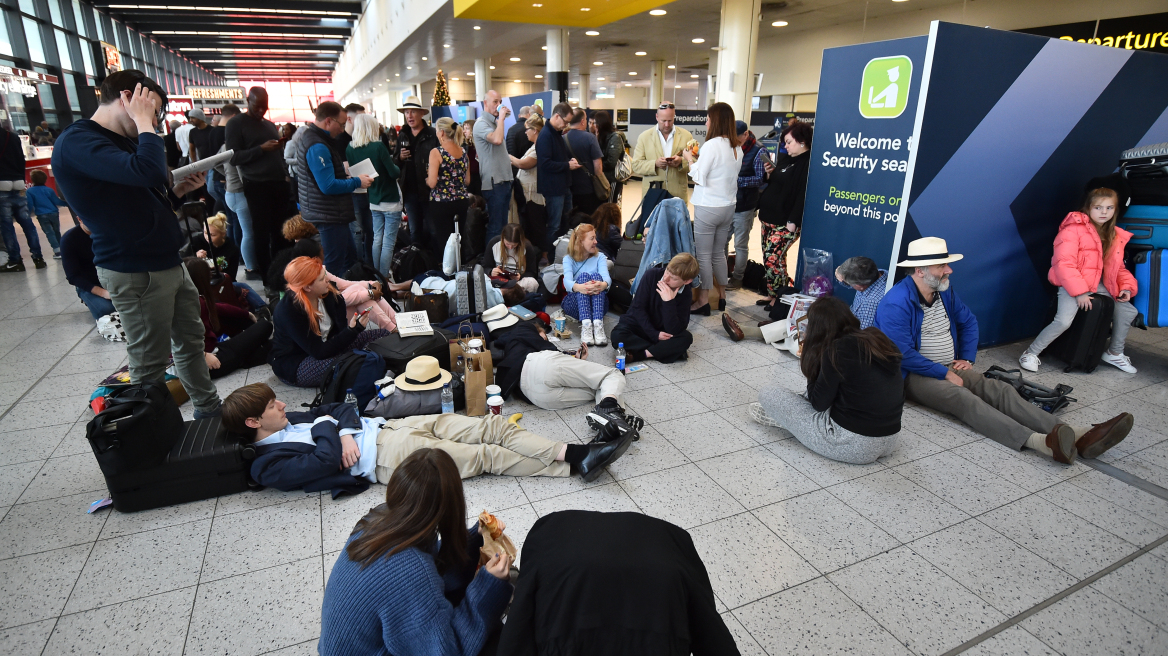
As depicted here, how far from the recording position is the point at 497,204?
6.90 m

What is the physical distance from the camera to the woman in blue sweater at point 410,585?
1540 millimetres

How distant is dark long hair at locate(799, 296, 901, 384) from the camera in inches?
118

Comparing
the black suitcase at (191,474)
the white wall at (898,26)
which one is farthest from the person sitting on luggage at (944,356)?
the white wall at (898,26)

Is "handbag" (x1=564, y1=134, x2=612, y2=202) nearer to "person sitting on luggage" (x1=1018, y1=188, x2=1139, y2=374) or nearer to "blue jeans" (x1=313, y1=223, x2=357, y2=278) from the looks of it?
"blue jeans" (x1=313, y1=223, x2=357, y2=278)

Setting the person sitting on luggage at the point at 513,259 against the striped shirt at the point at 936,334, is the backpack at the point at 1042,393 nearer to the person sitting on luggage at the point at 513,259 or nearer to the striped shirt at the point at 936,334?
the striped shirt at the point at 936,334

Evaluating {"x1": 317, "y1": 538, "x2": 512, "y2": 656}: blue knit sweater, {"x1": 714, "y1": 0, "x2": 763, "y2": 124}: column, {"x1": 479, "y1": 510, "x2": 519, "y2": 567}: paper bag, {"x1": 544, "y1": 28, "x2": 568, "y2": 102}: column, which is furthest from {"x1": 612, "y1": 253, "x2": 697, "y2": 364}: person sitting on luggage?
{"x1": 544, "y1": 28, "x2": 568, "y2": 102}: column

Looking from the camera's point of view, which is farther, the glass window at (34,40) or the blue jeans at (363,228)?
the glass window at (34,40)

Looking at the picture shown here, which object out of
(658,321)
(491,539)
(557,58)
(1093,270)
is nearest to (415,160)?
(658,321)

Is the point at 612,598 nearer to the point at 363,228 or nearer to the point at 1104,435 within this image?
the point at 1104,435

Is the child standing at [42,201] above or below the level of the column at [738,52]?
below

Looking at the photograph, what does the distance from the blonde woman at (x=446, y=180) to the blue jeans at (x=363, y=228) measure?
2.72 feet

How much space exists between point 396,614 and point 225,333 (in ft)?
Result: 13.0

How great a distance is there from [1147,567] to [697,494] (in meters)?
1.90

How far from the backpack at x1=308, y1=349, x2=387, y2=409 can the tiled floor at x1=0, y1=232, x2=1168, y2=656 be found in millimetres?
363
